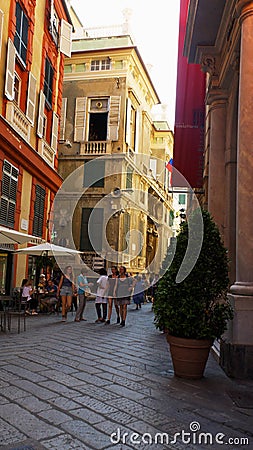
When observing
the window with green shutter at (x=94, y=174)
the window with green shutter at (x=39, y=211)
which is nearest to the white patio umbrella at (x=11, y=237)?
the window with green shutter at (x=39, y=211)

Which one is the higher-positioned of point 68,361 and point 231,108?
point 231,108

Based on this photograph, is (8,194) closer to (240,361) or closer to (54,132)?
(54,132)

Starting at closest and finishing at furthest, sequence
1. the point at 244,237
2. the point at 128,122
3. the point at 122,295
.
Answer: the point at 244,237
the point at 122,295
the point at 128,122

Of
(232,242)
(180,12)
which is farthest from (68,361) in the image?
(180,12)

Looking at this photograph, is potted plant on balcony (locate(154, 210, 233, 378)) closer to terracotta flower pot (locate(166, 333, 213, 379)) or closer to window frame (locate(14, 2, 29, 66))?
terracotta flower pot (locate(166, 333, 213, 379))

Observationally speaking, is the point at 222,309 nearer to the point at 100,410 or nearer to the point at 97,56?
the point at 100,410

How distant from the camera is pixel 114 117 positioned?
1090 inches

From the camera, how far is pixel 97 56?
1116 inches

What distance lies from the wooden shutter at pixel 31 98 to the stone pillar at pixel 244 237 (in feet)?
35.0

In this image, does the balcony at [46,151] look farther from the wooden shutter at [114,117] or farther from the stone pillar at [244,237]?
the stone pillar at [244,237]

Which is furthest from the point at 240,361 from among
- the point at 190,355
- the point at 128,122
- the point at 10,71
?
the point at 128,122

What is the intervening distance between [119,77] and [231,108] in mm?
20143

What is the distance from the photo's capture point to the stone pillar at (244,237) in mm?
5660

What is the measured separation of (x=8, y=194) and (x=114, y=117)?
14903 mm
